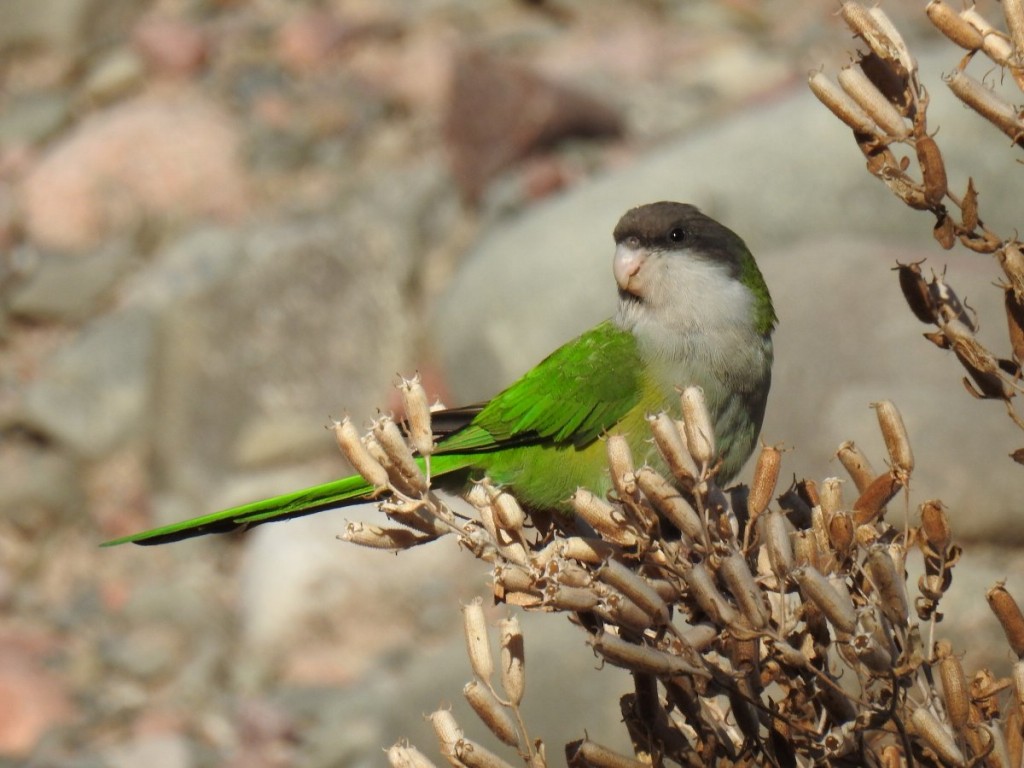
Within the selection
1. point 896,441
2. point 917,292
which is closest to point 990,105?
point 917,292

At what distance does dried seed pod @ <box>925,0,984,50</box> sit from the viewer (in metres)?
2.52

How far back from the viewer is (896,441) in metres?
2.48

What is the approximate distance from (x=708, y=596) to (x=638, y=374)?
6.09 feet

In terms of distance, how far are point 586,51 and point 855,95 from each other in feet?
29.3

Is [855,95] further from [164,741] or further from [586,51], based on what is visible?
[586,51]

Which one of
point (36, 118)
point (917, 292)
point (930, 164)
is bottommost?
point (917, 292)

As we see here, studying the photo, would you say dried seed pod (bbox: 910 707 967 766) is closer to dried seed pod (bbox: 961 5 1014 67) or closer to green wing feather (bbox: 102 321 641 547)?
dried seed pod (bbox: 961 5 1014 67)

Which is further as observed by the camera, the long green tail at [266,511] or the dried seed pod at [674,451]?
the long green tail at [266,511]

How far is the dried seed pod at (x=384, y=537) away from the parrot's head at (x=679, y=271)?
68.3 inches

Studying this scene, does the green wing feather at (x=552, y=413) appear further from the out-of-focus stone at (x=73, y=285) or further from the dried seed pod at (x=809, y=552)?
the out-of-focus stone at (x=73, y=285)

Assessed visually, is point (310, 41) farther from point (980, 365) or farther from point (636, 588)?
point (636, 588)

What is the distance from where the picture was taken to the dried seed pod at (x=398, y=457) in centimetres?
242

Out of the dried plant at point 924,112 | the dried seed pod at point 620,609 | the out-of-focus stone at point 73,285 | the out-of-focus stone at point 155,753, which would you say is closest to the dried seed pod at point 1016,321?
the dried plant at point 924,112

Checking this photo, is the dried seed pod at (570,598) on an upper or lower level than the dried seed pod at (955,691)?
upper
